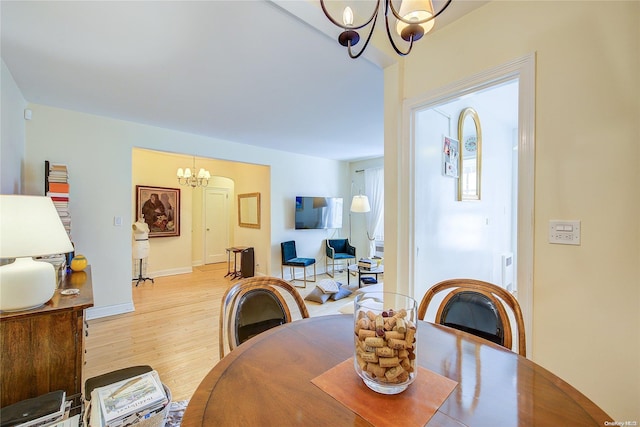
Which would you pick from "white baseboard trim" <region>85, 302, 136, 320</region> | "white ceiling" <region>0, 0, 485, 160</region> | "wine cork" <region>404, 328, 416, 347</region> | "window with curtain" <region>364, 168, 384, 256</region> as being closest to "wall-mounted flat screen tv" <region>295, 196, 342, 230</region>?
"window with curtain" <region>364, 168, 384, 256</region>

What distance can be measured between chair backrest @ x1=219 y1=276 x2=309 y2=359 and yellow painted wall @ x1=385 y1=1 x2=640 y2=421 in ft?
4.30

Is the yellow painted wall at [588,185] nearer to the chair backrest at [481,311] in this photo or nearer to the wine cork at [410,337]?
the chair backrest at [481,311]

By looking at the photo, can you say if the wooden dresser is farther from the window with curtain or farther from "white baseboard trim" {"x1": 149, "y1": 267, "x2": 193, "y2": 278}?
the window with curtain

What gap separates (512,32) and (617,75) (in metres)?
Answer: 0.57

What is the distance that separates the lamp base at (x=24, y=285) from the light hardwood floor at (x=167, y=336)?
1.07 m

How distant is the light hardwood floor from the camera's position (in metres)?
2.19

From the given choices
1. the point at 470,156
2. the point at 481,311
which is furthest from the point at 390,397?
the point at 470,156

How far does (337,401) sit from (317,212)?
4.90 meters

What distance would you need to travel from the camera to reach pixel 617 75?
1.20 metres

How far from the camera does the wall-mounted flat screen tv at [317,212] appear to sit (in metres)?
5.42

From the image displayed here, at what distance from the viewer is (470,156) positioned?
9.85ft

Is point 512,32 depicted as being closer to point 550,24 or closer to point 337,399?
point 550,24

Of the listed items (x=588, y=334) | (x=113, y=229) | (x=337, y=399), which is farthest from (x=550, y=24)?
(x=113, y=229)

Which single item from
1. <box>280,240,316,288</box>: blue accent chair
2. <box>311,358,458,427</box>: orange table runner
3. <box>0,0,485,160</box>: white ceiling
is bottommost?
<box>280,240,316,288</box>: blue accent chair
